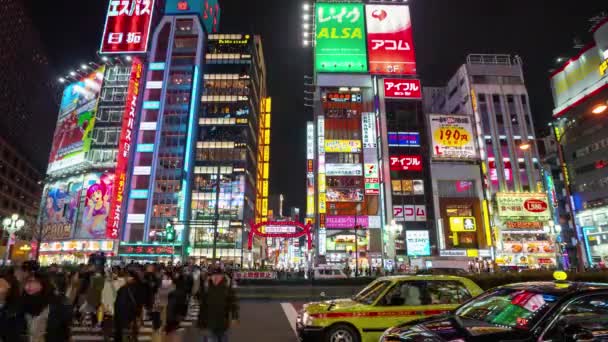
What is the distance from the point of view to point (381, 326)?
773 centimetres

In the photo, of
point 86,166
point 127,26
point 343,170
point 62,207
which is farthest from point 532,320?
point 62,207

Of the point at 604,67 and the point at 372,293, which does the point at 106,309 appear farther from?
the point at 604,67

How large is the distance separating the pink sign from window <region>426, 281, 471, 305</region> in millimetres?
46409

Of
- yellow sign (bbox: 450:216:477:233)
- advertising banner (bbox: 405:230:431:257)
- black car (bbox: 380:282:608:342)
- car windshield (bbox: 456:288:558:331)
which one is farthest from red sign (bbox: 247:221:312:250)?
yellow sign (bbox: 450:216:477:233)

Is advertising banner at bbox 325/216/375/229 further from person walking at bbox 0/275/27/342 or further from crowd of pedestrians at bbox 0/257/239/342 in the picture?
person walking at bbox 0/275/27/342

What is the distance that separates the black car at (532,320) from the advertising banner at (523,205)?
54012mm

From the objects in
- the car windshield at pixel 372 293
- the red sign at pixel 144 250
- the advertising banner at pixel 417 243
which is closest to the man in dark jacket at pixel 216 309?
the car windshield at pixel 372 293

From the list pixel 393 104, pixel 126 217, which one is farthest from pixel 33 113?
pixel 393 104

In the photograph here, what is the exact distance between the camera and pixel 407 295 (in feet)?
26.5

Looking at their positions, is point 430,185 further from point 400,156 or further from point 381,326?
point 381,326

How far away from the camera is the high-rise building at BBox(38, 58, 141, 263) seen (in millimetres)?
61688

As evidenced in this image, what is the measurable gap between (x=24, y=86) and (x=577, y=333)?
4663 inches

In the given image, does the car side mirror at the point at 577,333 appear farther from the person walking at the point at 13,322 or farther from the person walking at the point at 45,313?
the person walking at the point at 13,322

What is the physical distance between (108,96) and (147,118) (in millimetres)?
8251
